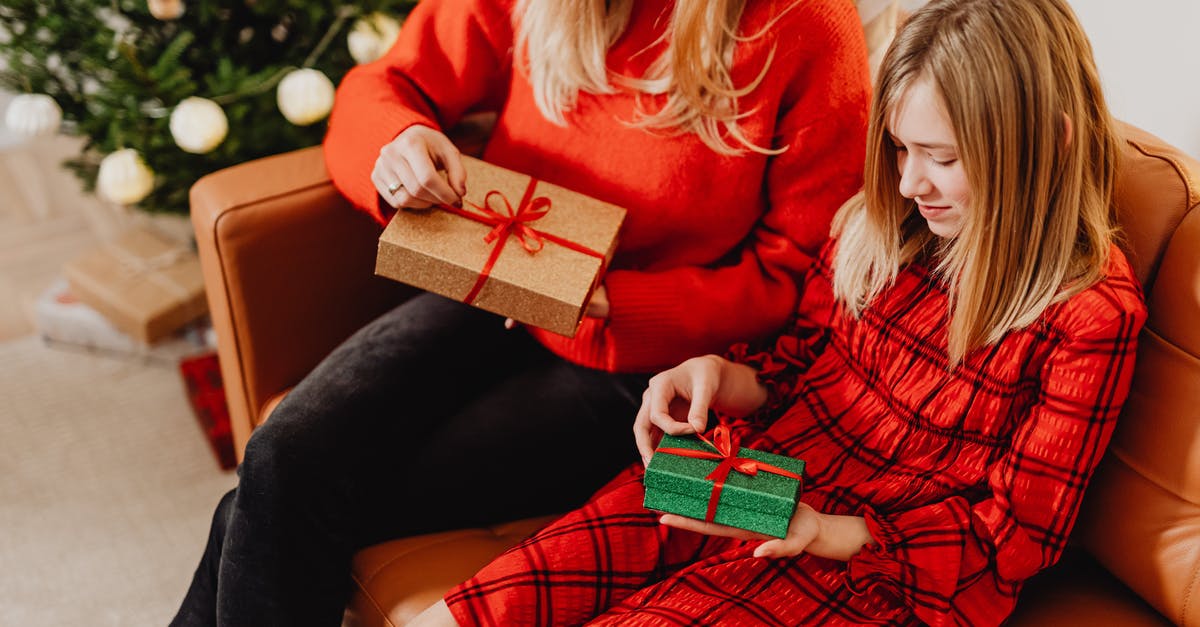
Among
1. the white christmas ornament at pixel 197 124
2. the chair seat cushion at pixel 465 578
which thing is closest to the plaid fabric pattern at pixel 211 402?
the white christmas ornament at pixel 197 124

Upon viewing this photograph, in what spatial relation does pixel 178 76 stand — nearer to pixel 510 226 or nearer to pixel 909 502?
pixel 510 226

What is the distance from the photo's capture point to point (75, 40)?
1.75 meters

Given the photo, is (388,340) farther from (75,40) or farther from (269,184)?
(75,40)

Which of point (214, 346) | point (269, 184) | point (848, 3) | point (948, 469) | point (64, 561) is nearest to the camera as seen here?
point (948, 469)

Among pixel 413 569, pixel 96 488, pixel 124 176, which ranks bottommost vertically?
pixel 96 488

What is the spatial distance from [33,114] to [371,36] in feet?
1.90

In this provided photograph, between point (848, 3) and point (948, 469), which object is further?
point (848, 3)

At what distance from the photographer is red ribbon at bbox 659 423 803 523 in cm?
96

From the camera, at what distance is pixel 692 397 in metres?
1.12

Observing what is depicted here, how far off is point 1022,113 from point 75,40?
1.59 meters

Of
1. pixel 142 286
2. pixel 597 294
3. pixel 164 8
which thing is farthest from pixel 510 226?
pixel 142 286

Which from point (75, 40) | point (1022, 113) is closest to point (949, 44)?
point (1022, 113)

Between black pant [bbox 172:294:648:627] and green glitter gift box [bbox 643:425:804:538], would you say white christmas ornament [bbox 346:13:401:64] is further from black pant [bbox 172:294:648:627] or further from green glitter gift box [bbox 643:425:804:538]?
green glitter gift box [bbox 643:425:804:538]

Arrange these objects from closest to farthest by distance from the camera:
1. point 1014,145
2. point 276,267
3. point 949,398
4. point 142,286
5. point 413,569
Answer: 1. point 1014,145
2. point 949,398
3. point 413,569
4. point 276,267
5. point 142,286
